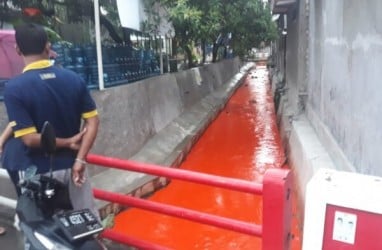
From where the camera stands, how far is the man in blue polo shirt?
2.22 m

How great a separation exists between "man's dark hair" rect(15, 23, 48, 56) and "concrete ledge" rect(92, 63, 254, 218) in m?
3.24

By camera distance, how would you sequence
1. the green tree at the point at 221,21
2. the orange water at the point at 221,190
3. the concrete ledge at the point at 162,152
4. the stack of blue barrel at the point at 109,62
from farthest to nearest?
1. the green tree at the point at 221,21
2. the stack of blue barrel at the point at 109,62
3. the concrete ledge at the point at 162,152
4. the orange water at the point at 221,190

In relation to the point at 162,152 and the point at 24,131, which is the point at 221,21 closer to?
the point at 162,152

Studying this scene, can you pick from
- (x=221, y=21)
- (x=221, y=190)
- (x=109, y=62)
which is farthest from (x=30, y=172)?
(x=221, y=21)

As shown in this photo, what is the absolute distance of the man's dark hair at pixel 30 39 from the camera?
2.22m

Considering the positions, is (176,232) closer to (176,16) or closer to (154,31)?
(176,16)

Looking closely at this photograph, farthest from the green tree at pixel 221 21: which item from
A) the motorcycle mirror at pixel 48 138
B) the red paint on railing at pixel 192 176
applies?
the motorcycle mirror at pixel 48 138

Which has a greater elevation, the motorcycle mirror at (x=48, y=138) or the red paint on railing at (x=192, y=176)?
the motorcycle mirror at (x=48, y=138)

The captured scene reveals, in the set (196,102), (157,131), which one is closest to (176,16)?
(157,131)

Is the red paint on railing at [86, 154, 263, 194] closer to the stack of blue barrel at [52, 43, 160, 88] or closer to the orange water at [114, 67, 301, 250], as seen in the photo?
the orange water at [114, 67, 301, 250]

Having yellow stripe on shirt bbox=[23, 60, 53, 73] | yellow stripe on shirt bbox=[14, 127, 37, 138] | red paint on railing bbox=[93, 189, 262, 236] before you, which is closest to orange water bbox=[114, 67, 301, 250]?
red paint on railing bbox=[93, 189, 262, 236]

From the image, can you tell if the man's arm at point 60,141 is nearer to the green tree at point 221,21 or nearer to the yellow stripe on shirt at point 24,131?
the yellow stripe on shirt at point 24,131

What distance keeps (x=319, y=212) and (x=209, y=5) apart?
8293 millimetres

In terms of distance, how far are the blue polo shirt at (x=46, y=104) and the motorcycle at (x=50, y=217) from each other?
0.14m
